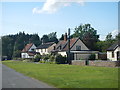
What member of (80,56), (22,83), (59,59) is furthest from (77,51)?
(22,83)

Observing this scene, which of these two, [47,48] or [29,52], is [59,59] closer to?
[47,48]

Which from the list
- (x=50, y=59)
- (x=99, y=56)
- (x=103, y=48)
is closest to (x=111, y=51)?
(x=99, y=56)

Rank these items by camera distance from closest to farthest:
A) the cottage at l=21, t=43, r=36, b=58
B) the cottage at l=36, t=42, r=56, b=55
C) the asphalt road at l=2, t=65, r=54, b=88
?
1. the asphalt road at l=2, t=65, r=54, b=88
2. the cottage at l=36, t=42, r=56, b=55
3. the cottage at l=21, t=43, r=36, b=58

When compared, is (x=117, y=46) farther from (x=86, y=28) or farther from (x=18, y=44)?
(x=18, y=44)

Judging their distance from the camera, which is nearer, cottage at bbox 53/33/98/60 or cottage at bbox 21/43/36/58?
cottage at bbox 53/33/98/60

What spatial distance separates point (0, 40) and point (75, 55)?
74.4 meters

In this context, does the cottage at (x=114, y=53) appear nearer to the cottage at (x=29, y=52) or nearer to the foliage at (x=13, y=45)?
the cottage at (x=29, y=52)

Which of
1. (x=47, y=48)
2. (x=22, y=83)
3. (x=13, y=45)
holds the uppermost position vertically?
(x=13, y=45)

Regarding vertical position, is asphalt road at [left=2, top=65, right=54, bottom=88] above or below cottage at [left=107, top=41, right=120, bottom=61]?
below

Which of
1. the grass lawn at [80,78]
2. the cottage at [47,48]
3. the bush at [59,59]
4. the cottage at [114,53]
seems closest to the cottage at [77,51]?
the bush at [59,59]

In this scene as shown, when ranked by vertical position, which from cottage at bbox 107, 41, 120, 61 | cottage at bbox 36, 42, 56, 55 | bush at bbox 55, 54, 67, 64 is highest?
cottage at bbox 36, 42, 56, 55

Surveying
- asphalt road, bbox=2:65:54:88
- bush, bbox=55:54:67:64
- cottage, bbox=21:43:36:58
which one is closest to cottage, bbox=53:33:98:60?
bush, bbox=55:54:67:64

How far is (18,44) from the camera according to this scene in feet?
458

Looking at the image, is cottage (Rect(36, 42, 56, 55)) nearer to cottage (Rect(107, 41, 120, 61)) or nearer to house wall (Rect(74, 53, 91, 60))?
house wall (Rect(74, 53, 91, 60))
